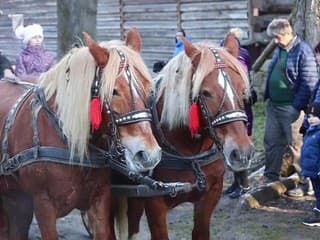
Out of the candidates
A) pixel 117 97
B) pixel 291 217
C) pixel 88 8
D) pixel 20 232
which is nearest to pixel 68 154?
pixel 117 97

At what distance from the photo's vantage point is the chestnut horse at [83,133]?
11.6ft

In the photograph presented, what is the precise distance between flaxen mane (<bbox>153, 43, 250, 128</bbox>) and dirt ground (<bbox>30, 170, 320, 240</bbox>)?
1743 mm

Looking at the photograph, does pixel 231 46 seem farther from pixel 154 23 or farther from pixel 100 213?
pixel 154 23

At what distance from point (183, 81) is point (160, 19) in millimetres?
11160

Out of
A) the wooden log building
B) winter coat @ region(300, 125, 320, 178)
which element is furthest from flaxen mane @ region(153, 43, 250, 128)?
the wooden log building

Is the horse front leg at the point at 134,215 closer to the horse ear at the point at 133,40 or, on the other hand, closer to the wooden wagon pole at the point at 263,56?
the horse ear at the point at 133,40

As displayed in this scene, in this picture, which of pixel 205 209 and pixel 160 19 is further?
pixel 160 19

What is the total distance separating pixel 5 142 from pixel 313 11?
481cm

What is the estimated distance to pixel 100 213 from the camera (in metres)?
3.79

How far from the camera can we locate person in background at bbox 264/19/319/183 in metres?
6.30

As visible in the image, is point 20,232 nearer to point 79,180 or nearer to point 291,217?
point 79,180

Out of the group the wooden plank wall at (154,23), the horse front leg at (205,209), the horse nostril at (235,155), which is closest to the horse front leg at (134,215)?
the horse front leg at (205,209)

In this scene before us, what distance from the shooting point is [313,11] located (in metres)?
7.61

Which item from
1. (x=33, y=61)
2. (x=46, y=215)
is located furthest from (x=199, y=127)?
(x=33, y=61)
